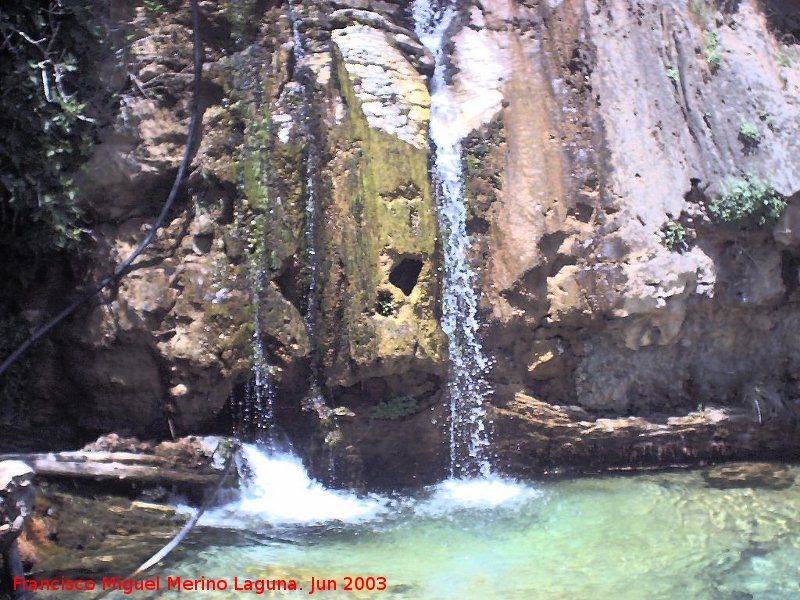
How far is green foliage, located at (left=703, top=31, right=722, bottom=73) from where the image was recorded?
829 cm

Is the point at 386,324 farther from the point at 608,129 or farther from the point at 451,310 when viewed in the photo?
the point at 608,129

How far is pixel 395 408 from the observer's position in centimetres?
697

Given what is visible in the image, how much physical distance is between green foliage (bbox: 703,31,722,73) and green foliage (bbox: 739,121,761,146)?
74 cm

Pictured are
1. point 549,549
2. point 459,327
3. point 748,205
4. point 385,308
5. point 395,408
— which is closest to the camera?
point 549,549

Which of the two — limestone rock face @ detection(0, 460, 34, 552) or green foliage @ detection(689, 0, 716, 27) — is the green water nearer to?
limestone rock face @ detection(0, 460, 34, 552)

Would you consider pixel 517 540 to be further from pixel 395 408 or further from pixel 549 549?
pixel 395 408

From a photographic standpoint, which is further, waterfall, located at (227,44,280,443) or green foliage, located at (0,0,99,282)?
waterfall, located at (227,44,280,443)

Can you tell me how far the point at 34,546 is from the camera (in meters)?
5.11

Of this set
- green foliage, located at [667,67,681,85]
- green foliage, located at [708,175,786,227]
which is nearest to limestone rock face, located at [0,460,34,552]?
green foliage, located at [708,175,786,227]

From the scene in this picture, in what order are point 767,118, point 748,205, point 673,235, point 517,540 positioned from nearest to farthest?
point 517,540 < point 673,235 < point 748,205 < point 767,118

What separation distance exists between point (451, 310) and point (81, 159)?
3401 millimetres

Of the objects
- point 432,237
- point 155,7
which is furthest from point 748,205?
point 155,7

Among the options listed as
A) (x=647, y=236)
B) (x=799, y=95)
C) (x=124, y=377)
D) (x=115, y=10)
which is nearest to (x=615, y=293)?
(x=647, y=236)

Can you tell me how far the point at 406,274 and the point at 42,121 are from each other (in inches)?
124
